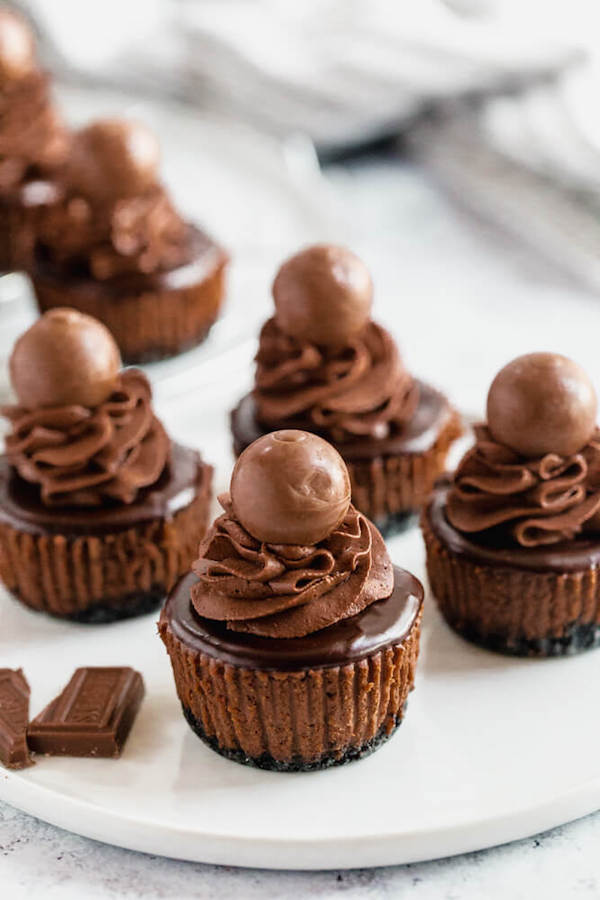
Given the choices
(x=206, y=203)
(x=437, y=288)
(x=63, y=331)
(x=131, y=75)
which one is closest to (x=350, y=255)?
(x=63, y=331)

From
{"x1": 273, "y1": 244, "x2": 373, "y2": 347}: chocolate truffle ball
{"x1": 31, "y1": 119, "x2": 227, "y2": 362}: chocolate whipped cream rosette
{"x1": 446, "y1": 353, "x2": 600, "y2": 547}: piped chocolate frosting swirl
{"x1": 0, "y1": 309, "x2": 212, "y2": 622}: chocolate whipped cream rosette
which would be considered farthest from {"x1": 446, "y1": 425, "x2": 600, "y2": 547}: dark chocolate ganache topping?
{"x1": 31, "y1": 119, "x2": 227, "y2": 362}: chocolate whipped cream rosette

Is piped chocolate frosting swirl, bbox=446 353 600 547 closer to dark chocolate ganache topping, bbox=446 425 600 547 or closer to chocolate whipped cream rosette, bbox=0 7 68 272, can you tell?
dark chocolate ganache topping, bbox=446 425 600 547

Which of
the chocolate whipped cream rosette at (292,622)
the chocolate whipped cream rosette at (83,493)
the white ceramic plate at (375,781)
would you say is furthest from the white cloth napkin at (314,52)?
the chocolate whipped cream rosette at (292,622)

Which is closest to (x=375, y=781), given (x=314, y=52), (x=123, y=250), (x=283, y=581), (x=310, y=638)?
(x=310, y=638)

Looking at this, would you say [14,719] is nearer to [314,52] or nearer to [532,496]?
[532,496]

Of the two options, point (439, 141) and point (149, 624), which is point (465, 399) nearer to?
point (149, 624)

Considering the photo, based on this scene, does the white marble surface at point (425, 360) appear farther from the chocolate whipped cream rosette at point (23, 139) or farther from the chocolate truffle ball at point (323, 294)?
the chocolate whipped cream rosette at point (23, 139)
